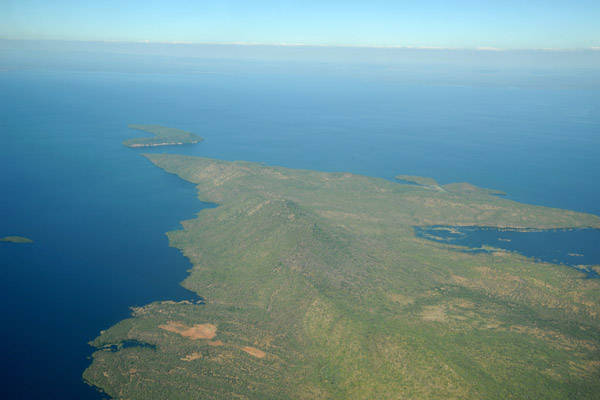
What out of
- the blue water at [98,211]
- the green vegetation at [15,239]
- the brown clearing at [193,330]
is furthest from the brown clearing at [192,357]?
the green vegetation at [15,239]

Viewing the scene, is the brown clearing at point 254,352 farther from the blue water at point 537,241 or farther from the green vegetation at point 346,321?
the blue water at point 537,241

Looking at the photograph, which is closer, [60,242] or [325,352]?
[325,352]

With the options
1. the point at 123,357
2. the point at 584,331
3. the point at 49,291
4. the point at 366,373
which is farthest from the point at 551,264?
the point at 49,291

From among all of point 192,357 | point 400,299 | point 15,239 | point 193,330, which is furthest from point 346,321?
point 15,239

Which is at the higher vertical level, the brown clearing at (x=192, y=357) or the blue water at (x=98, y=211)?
the blue water at (x=98, y=211)

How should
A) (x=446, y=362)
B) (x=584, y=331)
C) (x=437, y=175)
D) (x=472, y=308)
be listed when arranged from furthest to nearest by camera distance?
(x=437, y=175)
(x=472, y=308)
(x=584, y=331)
(x=446, y=362)

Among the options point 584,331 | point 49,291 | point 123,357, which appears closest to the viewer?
point 123,357

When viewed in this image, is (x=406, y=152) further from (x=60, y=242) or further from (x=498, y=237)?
(x=60, y=242)

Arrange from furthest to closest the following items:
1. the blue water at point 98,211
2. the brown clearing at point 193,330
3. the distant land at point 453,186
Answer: the distant land at point 453,186 → the blue water at point 98,211 → the brown clearing at point 193,330
